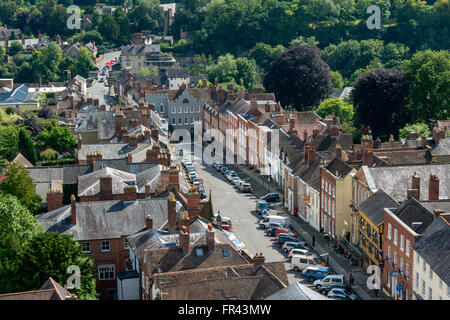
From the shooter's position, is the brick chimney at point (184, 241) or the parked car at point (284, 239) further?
the parked car at point (284, 239)

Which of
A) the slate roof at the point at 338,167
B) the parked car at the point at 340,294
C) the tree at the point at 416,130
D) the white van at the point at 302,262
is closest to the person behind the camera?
the parked car at the point at 340,294

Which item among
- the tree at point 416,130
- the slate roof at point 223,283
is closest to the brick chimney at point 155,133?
the tree at point 416,130

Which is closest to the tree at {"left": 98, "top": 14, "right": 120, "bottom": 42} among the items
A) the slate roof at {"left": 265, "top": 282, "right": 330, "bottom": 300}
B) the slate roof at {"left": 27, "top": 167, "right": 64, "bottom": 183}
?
the slate roof at {"left": 27, "top": 167, "right": 64, "bottom": 183}

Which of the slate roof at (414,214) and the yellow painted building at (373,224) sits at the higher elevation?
the slate roof at (414,214)

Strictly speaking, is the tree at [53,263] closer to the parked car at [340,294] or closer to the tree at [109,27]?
the parked car at [340,294]

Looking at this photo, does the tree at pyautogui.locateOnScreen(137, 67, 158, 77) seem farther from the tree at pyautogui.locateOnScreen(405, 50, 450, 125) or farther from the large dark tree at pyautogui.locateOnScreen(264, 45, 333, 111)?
the tree at pyautogui.locateOnScreen(405, 50, 450, 125)
